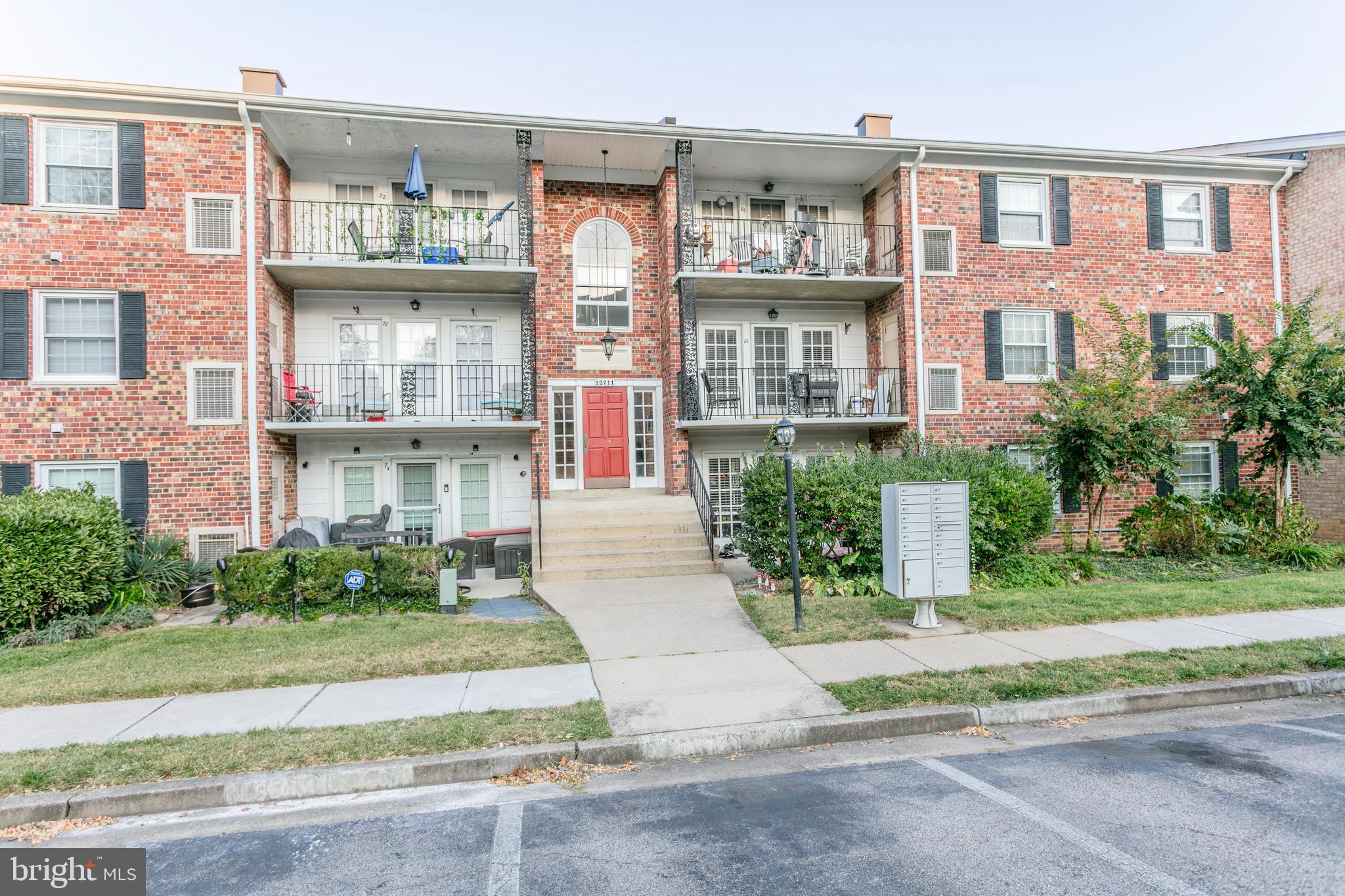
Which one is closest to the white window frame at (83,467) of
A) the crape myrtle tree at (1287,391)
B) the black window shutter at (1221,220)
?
the crape myrtle tree at (1287,391)

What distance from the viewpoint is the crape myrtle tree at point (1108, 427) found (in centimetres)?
1152

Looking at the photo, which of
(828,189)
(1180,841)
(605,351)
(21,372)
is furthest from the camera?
(828,189)

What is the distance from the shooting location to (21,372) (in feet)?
35.3

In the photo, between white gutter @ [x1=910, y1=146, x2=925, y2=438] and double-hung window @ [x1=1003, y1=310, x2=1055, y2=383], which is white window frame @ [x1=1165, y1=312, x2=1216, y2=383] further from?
white gutter @ [x1=910, y1=146, x2=925, y2=438]

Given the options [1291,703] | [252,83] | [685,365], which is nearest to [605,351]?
[685,365]

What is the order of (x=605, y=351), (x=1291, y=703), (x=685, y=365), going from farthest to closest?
(x=605, y=351)
(x=685, y=365)
(x=1291, y=703)

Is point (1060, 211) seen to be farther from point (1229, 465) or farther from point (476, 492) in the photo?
point (476, 492)

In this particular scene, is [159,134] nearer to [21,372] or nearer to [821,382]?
[21,372]

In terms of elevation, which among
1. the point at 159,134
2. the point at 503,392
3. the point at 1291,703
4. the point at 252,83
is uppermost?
the point at 252,83

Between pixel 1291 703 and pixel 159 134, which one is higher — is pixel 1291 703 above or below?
below

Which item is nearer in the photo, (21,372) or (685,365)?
(21,372)

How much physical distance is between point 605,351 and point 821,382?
162 inches

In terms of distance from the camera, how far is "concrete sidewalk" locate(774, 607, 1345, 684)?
20.8ft

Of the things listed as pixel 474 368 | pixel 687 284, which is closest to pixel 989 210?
pixel 687 284
